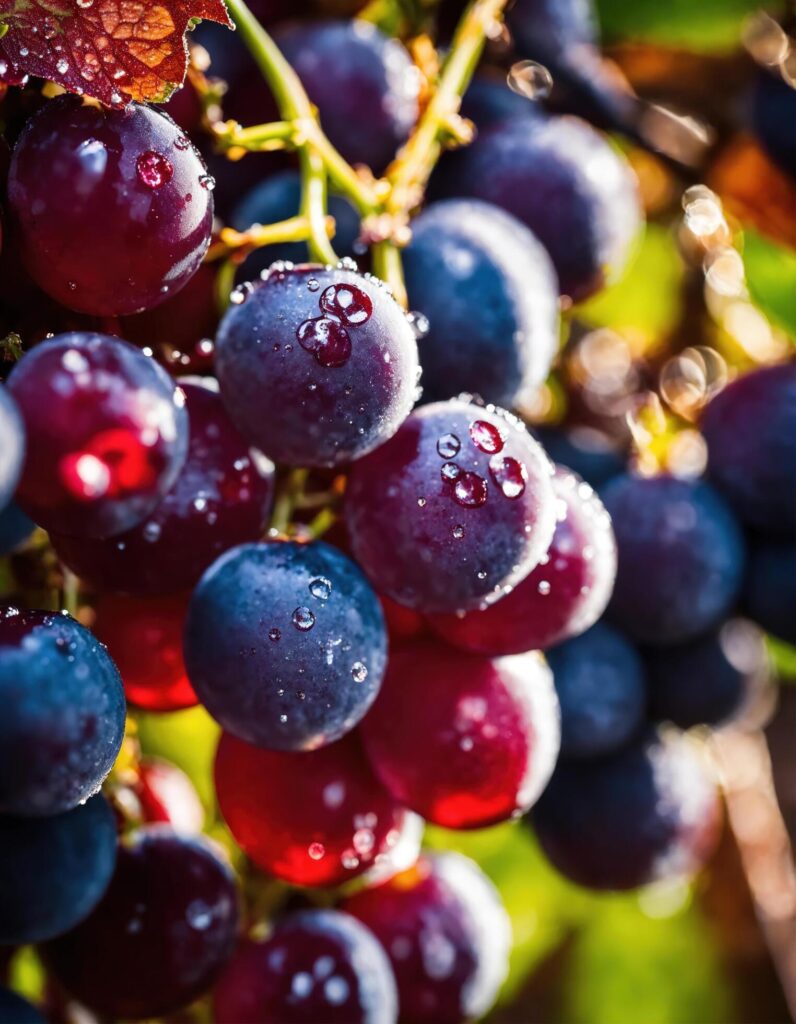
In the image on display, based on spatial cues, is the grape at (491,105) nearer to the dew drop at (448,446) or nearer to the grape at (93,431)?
the dew drop at (448,446)

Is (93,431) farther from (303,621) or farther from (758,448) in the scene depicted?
(758,448)

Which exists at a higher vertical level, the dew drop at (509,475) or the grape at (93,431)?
the grape at (93,431)

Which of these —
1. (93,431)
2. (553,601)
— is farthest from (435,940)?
(93,431)

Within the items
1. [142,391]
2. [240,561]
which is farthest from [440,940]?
[142,391]

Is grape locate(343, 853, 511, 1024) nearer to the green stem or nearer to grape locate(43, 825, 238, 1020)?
grape locate(43, 825, 238, 1020)

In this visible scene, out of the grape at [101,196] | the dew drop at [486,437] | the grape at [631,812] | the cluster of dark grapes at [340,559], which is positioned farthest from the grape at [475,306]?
the grape at [631,812]

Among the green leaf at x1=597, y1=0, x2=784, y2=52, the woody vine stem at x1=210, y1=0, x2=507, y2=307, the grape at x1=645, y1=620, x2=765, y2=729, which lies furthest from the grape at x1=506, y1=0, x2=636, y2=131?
the grape at x1=645, y1=620, x2=765, y2=729

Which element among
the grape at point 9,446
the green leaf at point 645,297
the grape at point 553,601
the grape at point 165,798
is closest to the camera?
the grape at point 9,446
